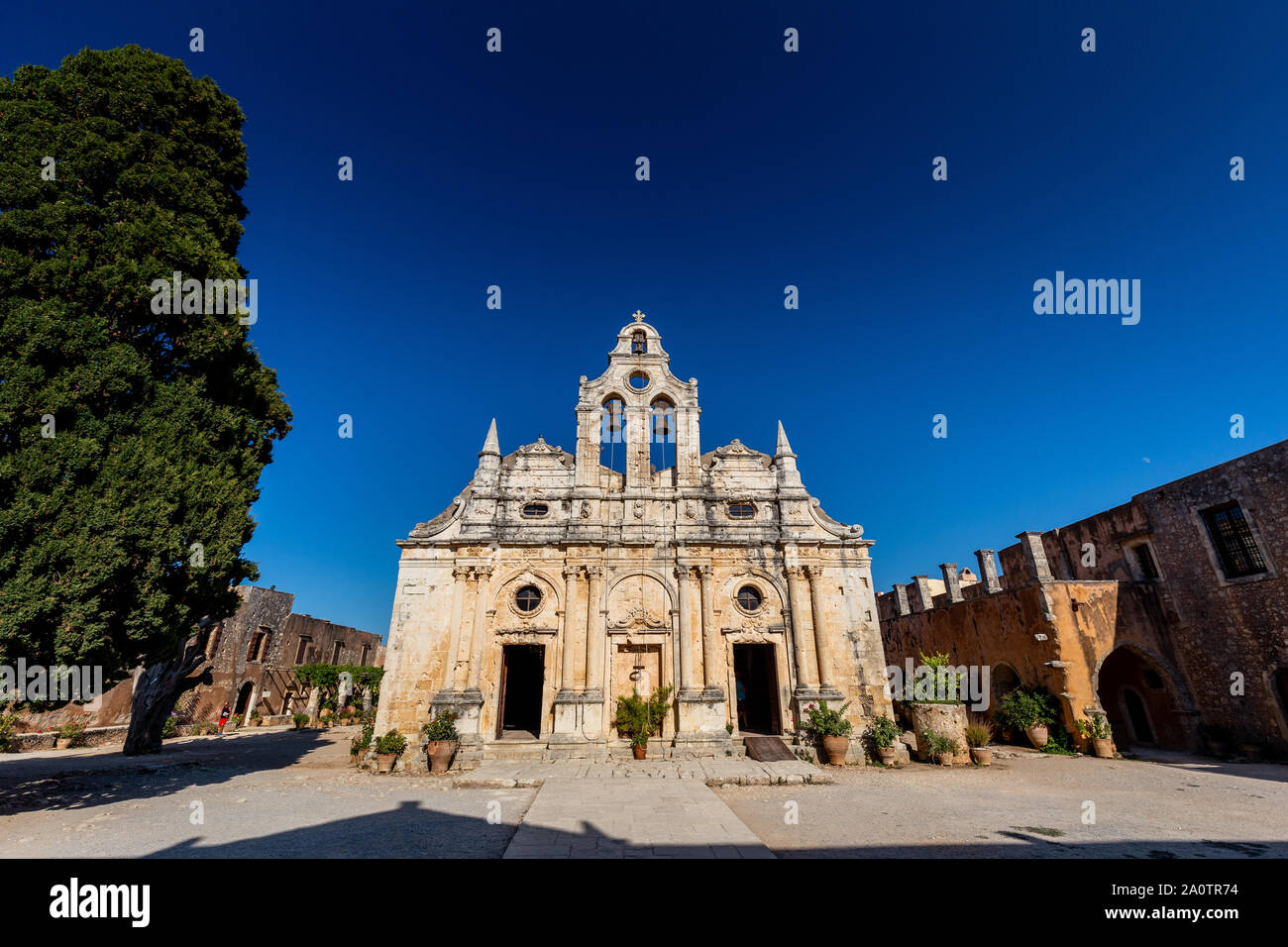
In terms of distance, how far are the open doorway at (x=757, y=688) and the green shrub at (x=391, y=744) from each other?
10.3 m

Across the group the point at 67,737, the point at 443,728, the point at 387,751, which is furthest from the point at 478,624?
the point at 67,737

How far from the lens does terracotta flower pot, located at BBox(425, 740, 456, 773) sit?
46.5 feet

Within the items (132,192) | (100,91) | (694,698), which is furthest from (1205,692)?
(100,91)

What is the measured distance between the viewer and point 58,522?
26.8 feet

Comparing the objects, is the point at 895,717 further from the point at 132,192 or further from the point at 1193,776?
the point at 132,192

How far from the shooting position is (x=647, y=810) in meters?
8.70

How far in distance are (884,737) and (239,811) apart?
15.4 metres

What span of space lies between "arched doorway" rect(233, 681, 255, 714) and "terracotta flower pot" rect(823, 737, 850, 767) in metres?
33.2

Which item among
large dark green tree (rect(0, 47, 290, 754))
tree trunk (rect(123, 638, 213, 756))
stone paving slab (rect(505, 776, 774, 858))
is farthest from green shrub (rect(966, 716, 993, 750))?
tree trunk (rect(123, 638, 213, 756))

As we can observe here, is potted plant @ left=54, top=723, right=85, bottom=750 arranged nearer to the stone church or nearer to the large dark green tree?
the stone church

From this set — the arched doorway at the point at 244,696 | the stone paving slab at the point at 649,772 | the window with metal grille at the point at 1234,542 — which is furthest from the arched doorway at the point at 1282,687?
the arched doorway at the point at 244,696

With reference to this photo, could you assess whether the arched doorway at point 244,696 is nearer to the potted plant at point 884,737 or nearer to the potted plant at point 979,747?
the potted plant at point 884,737

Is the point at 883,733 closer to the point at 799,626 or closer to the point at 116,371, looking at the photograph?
the point at 799,626
